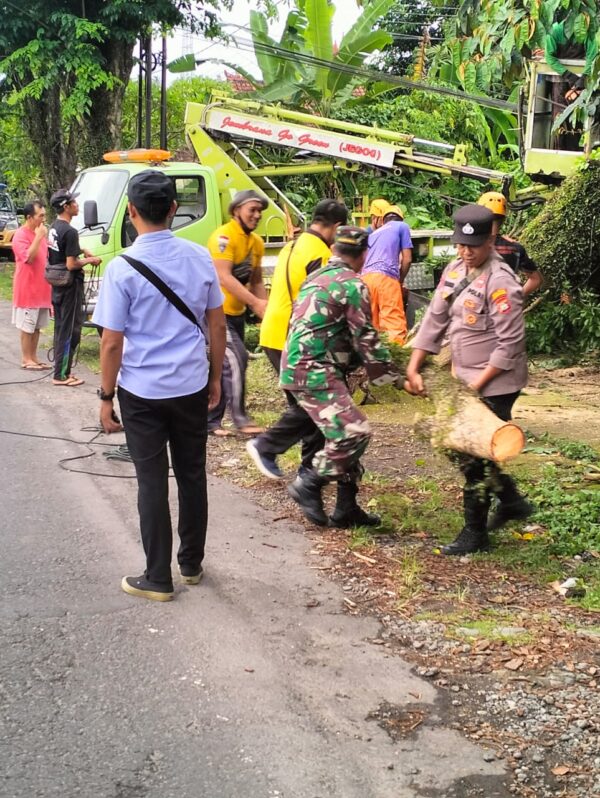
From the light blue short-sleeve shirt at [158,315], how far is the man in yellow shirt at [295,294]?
4.18 feet

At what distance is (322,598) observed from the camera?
15.3ft

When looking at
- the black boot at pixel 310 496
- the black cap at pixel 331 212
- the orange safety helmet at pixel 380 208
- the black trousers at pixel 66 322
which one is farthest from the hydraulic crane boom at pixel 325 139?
the black boot at pixel 310 496

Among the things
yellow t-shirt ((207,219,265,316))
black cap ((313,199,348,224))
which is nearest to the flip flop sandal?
yellow t-shirt ((207,219,265,316))

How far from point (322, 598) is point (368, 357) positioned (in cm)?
135

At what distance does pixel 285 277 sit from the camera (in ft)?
20.7

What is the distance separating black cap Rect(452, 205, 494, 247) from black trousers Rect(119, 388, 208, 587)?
5.21 feet

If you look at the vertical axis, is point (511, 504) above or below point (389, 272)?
below

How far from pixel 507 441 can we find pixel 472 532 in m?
0.80

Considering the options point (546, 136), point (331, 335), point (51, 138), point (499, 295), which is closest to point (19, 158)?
point (51, 138)

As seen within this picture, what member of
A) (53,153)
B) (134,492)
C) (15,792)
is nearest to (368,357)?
(134,492)

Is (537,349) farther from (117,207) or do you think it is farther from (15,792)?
(15,792)

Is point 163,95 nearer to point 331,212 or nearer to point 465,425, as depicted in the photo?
point 331,212

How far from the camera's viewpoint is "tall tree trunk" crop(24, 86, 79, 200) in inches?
775

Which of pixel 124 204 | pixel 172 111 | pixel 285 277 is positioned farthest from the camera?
pixel 172 111
